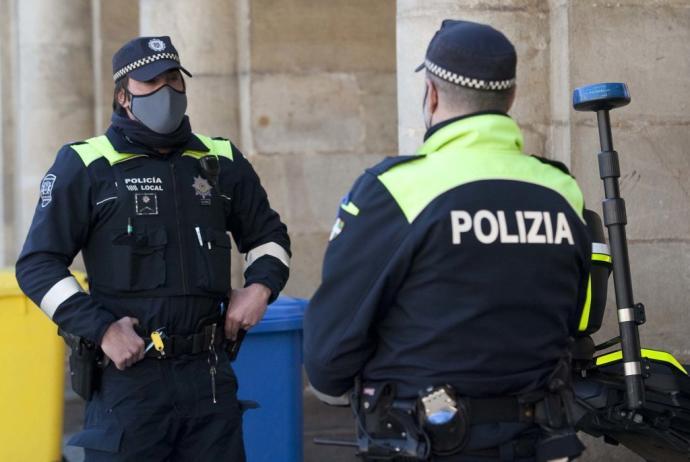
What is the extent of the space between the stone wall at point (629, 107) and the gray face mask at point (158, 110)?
67.7 inches

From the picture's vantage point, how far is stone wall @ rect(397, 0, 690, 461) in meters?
5.41

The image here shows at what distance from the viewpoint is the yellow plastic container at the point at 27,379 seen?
515cm

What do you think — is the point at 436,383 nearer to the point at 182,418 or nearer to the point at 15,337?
the point at 182,418

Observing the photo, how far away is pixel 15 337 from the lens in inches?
204

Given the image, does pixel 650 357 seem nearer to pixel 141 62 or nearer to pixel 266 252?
pixel 266 252

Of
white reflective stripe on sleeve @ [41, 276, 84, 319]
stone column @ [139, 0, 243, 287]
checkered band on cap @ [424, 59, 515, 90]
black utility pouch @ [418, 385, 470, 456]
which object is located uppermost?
stone column @ [139, 0, 243, 287]

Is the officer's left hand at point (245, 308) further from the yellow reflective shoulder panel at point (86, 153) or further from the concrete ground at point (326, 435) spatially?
the concrete ground at point (326, 435)

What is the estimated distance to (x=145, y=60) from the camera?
400cm

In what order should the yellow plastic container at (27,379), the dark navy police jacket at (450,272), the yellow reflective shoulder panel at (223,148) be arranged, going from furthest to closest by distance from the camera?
the yellow plastic container at (27,379), the yellow reflective shoulder panel at (223,148), the dark navy police jacket at (450,272)

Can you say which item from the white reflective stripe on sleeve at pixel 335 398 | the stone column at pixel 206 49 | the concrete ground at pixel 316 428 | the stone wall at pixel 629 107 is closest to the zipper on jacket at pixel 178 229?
the white reflective stripe on sleeve at pixel 335 398

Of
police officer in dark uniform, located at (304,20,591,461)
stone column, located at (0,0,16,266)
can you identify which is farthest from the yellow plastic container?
stone column, located at (0,0,16,266)

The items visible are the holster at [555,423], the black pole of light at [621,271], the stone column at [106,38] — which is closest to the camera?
the holster at [555,423]

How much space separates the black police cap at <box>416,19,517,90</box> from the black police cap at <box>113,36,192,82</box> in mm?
1376

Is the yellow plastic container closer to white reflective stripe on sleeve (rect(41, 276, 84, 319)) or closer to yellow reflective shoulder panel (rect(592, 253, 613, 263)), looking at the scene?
white reflective stripe on sleeve (rect(41, 276, 84, 319))
